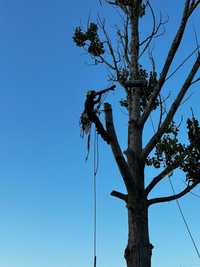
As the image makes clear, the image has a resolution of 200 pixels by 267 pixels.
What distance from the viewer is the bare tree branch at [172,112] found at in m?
6.44

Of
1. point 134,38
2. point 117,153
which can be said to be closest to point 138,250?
point 117,153

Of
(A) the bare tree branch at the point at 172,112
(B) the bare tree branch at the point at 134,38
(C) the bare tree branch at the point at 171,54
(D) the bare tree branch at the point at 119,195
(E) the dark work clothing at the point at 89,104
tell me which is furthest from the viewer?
(B) the bare tree branch at the point at 134,38

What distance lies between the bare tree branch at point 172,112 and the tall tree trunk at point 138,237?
2.55 feet

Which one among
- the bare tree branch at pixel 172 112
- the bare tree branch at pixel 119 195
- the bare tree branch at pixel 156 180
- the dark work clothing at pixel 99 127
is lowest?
the bare tree branch at pixel 119 195

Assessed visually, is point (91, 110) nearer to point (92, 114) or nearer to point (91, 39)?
point (92, 114)

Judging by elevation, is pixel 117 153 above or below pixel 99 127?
below

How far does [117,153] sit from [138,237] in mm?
1097

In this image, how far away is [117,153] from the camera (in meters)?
5.93

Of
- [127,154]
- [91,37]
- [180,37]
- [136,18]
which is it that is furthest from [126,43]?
[127,154]

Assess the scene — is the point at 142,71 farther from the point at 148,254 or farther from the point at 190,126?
the point at 148,254

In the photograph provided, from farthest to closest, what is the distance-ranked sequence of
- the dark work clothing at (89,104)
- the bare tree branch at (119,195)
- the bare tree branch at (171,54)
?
1. the bare tree branch at (171,54)
2. the bare tree branch at (119,195)
3. the dark work clothing at (89,104)

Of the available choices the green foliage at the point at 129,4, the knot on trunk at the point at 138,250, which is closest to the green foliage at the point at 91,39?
the green foliage at the point at 129,4

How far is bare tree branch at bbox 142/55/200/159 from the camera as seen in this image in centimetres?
644

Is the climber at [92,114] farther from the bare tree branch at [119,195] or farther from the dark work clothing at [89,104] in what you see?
the bare tree branch at [119,195]
